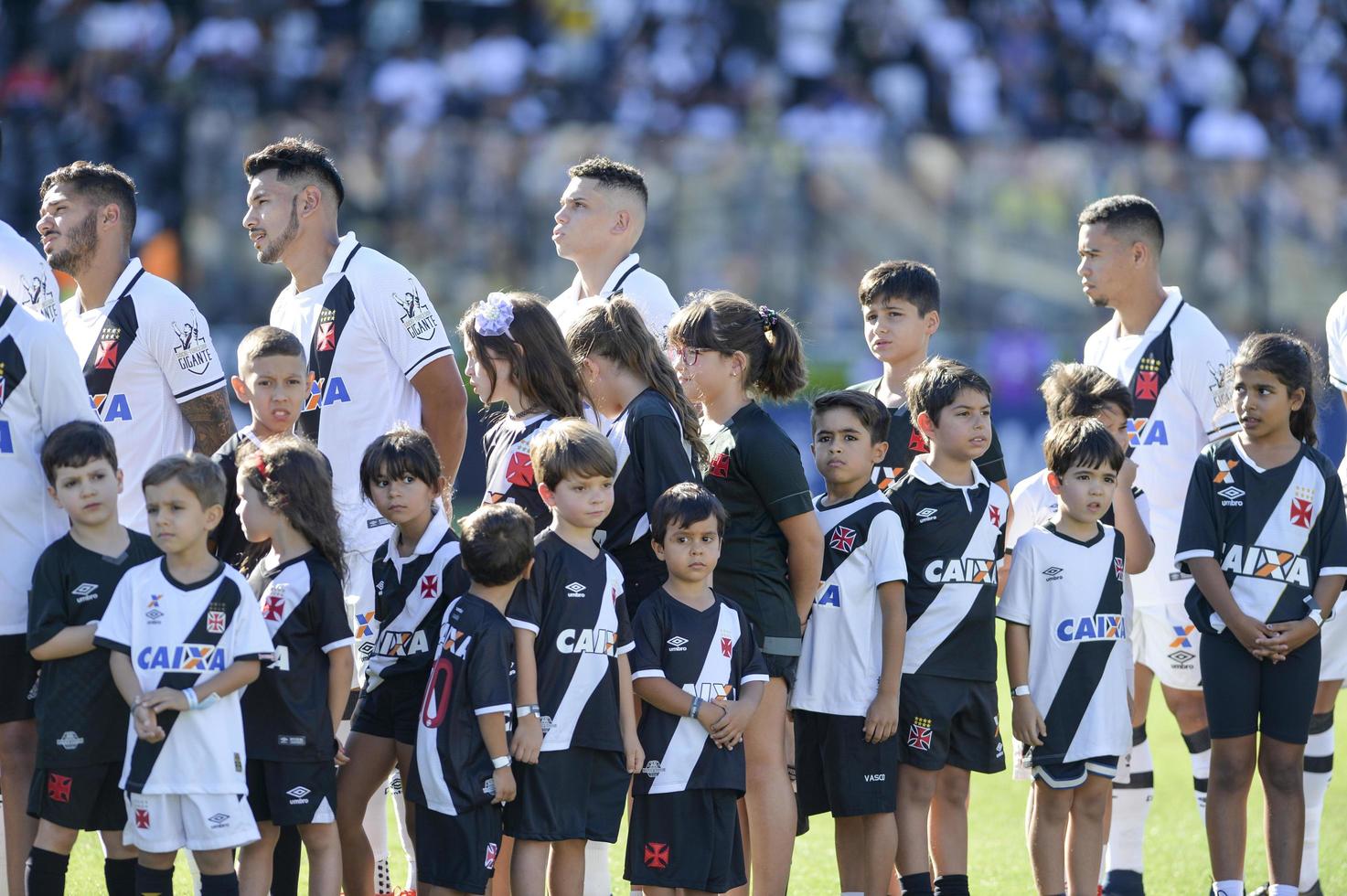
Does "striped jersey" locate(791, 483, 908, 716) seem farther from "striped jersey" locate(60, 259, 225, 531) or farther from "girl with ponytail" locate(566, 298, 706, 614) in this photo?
"striped jersey" locate(60, 259, 225, 531)

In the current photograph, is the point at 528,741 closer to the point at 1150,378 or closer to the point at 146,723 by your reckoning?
the point at 146,723

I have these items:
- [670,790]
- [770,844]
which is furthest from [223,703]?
[770,844]

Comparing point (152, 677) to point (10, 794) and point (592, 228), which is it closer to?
point (10, 794)

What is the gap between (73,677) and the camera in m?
4.54

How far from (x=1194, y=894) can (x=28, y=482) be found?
14.5ft

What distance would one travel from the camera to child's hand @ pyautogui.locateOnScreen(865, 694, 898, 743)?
498 centimetres

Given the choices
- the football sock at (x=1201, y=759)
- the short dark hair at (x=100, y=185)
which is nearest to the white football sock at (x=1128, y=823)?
the football sock at (x=1201, y=759)

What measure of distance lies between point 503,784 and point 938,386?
6.21ft

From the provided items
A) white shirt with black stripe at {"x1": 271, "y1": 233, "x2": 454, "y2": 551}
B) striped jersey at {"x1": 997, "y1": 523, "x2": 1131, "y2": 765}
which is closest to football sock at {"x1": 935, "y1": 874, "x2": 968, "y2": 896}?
striped jersey at {"x1": 997, "y1": 523, "x2": 1131, "y2": 765}

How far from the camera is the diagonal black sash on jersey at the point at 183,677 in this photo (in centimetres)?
432

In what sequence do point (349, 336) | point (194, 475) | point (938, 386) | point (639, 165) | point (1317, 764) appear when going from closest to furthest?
point (194, 475)
point (938, 386)
point (349, 336)
point (1317, 764)
point (639, 165)

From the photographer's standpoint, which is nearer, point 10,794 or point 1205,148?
point 10,794

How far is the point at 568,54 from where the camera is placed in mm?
18531

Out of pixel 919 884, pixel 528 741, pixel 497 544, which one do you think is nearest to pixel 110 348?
pixel 497 544
